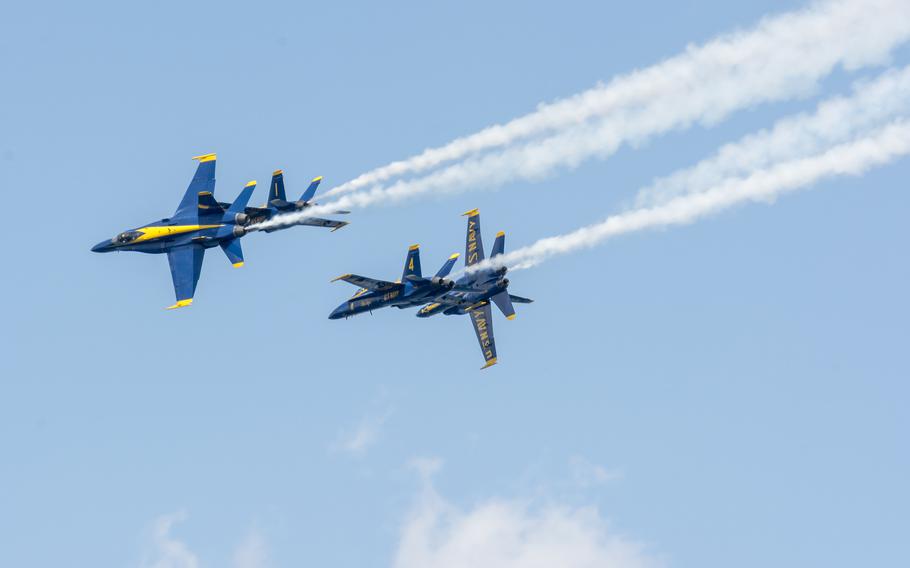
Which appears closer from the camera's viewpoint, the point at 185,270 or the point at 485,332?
the point at 185,270

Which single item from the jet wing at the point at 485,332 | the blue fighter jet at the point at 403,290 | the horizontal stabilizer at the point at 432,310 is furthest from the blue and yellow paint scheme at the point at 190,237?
the jet wing at the point at 485,332

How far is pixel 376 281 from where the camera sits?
2741 inches

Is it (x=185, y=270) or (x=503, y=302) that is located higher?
(x=185, y=270)

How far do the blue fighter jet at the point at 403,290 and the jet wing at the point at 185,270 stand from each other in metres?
8.15

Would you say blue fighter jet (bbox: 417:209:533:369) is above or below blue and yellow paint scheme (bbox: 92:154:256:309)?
below

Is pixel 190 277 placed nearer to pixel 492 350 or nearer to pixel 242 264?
pixel 242 264

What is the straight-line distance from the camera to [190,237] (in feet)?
234

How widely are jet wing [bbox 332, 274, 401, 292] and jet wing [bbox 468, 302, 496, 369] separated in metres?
6.62

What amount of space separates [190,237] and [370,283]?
10474mm

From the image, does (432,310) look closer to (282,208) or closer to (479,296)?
(479,296)

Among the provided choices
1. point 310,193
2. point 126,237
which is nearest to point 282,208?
point 310,193

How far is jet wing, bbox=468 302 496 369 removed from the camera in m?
74.9

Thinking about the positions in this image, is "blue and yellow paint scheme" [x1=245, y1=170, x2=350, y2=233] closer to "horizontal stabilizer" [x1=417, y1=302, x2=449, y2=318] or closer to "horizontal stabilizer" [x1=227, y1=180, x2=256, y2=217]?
"horizontal stabilizer" [x1=227, y1=180, x2=256, y2=217]

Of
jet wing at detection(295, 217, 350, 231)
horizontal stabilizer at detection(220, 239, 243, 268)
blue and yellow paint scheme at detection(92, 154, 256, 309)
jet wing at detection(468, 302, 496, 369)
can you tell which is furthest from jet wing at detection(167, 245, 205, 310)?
jet wing at detection(468, 302, 496, 369)
